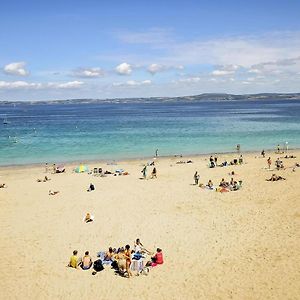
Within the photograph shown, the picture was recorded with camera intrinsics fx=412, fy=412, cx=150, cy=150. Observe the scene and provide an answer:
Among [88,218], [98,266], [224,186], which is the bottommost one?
[98,266]

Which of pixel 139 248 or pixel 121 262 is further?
pixel 139 248

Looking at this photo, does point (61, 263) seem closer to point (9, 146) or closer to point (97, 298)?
point (97, 298)

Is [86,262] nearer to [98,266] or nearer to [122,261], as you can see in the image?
[98,266]

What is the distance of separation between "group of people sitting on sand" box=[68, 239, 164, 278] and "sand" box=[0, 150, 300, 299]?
0.27 meters

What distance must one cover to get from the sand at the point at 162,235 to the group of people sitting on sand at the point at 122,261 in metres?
0.27

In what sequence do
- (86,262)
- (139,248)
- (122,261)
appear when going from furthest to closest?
(139,248), (86,262), (122,261)

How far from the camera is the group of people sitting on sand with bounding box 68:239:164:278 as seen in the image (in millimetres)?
13763

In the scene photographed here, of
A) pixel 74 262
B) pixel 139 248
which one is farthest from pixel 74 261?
pixel 139 248

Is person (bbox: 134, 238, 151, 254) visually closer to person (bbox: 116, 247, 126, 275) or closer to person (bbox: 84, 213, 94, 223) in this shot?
person (bbox: 116, 247, 126, 275)

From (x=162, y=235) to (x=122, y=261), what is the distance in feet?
12.5

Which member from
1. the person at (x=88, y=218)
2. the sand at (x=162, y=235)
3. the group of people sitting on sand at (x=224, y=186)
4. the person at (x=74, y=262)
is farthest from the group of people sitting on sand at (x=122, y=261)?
the group of people sitting on sand at (x=224, y=186)

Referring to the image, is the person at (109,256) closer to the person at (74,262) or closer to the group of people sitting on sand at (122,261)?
the group of people sitting on sand at (122,261)

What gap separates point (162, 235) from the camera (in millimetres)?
17203

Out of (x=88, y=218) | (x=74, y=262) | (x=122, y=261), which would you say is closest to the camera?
(x=122, y=261)
